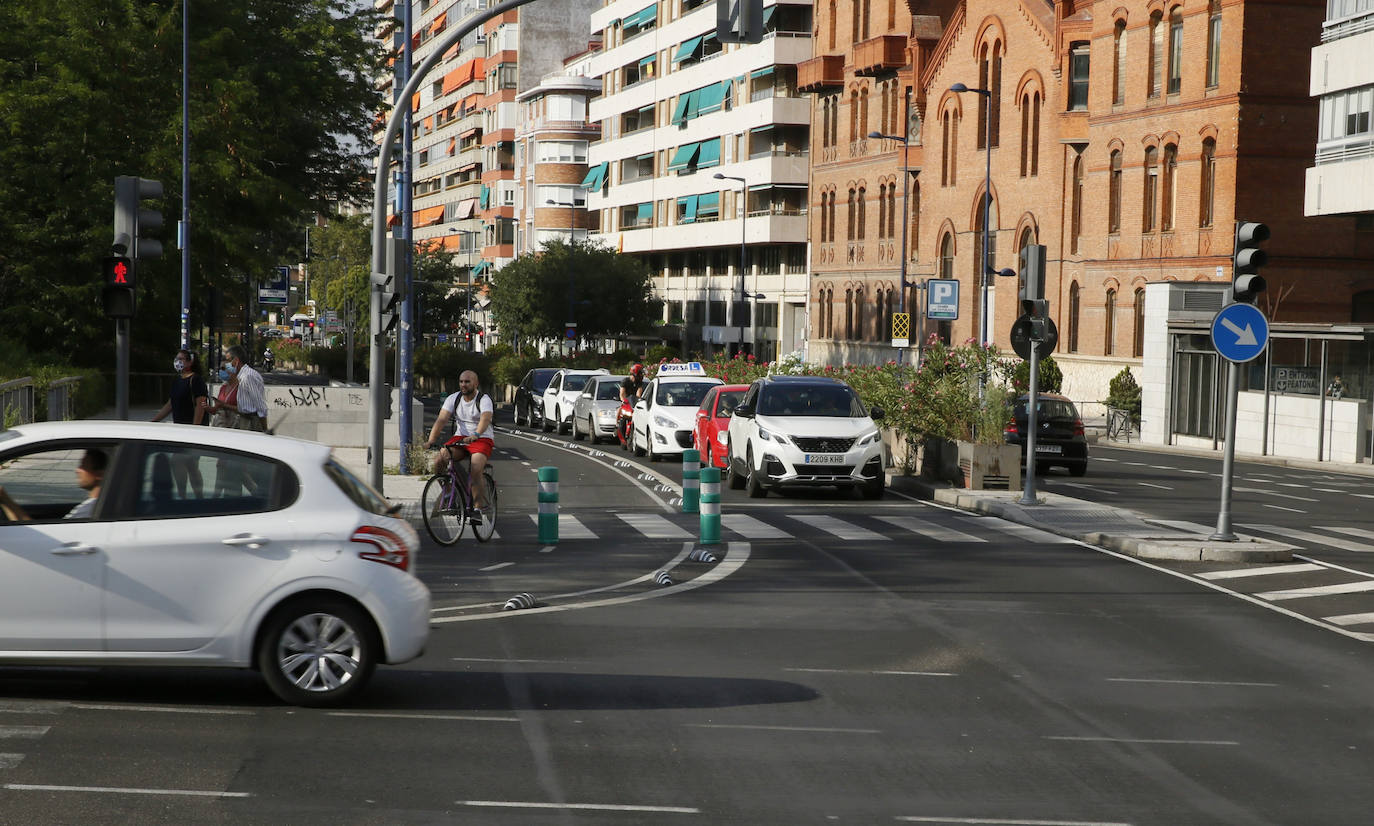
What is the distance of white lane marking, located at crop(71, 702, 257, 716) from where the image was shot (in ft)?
28.7

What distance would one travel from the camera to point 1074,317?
61406 mm

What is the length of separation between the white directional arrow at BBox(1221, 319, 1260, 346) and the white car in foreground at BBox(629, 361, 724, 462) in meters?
14.7

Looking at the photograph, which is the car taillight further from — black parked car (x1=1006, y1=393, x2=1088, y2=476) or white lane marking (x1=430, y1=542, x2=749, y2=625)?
black parked car (x1=1006, y1=393, x2=1088, y2=476)

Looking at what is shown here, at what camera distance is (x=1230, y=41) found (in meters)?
51.8

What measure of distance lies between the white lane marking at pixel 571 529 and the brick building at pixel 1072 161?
34.4 meters

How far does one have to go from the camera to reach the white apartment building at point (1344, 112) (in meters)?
43.5

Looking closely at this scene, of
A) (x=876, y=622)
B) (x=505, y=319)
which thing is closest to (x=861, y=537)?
(x=876, y=622)

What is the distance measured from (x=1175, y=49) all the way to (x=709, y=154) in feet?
120

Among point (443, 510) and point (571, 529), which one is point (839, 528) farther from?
point (443, 510)

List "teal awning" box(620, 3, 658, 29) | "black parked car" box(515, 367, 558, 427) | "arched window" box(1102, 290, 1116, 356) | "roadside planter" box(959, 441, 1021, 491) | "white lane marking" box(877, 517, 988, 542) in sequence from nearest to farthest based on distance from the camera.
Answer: "white lane marking" box(877, 517, 988, 542) → "roadside planter" box(959, 441, 1021, 491) → "black parked car" box(515, 367, 558, 427) → "arched window" box(1102, 290, 1116, 356) → "teal awning" box(620, 3, 658, 29)

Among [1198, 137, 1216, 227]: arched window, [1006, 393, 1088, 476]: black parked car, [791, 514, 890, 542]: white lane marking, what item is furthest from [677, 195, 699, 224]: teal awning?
[791, 514, 890, 542]: white lane marking

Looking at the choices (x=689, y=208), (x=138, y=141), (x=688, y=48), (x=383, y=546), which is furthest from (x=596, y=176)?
(x=383, y=546)

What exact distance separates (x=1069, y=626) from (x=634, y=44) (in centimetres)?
8884

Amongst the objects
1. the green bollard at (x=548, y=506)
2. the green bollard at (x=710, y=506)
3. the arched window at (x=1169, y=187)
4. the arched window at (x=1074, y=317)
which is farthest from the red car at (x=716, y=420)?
the arched window at (x=1074, y=317)
